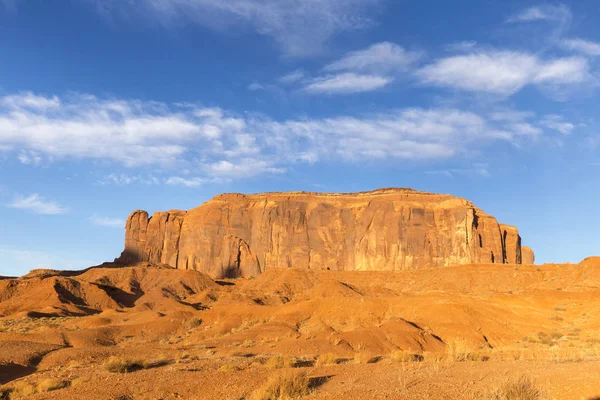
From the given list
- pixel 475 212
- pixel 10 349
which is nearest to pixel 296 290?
pixel 475 212

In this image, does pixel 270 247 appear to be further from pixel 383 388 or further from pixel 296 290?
pixel 383 388

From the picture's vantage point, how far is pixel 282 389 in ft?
30.3

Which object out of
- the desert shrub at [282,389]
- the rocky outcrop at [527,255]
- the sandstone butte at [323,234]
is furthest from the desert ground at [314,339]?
the rocky outcrop at [527,255]

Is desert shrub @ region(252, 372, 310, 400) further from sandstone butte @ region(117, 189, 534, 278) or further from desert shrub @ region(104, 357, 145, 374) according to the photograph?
sandstone butte @ region(117, 189, 534, 278)

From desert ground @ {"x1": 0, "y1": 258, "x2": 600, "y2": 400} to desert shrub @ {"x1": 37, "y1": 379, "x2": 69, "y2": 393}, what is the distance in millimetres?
53

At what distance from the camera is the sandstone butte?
3629 inches

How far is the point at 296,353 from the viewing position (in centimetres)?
2139

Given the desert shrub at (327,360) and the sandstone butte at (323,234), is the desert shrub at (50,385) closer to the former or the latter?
the desert shrub at (327,360)

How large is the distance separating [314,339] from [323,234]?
78423 millimetres

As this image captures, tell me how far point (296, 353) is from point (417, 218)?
76.6 metres

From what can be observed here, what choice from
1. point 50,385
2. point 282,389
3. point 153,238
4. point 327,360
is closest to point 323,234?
point 153,238

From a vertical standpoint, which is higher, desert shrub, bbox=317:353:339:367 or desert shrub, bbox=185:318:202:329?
desert shrub, bbox=317:353:339:367

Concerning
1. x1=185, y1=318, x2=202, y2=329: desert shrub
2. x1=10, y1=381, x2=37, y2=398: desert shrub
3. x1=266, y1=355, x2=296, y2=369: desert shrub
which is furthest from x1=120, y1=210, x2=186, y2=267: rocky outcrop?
x1=10, y1=381, x2=37, y2=398: desert shrub

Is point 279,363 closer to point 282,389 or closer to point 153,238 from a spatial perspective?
point 282,389
